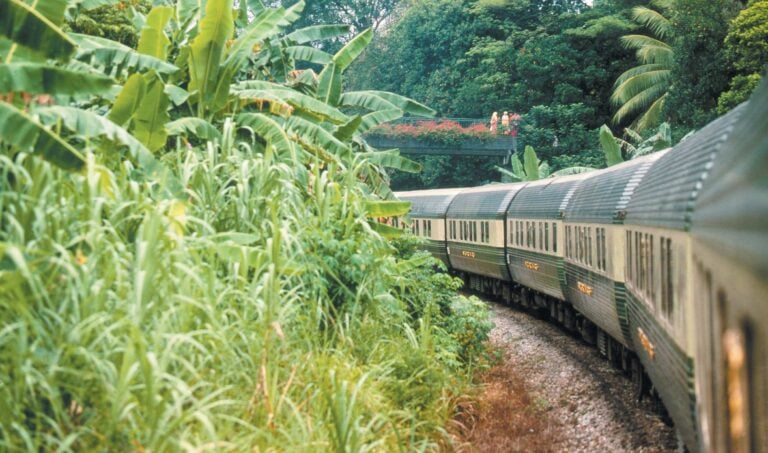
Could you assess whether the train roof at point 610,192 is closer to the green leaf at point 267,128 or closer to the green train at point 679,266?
the green train at point 679,266

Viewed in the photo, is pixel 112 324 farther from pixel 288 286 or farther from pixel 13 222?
pixel 288 286

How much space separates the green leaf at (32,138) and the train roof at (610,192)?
684cm

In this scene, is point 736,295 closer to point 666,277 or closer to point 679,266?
point 679,266

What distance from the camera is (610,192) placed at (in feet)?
40.5

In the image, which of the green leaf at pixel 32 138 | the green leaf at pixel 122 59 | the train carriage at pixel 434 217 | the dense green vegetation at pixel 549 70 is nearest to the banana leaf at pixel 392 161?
the green leaf at pixel 122 59

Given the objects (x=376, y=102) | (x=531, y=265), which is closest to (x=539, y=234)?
(x=531, y=265)

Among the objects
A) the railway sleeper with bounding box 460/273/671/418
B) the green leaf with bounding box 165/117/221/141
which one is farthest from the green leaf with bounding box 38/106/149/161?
the railway sleeper with bounding box 460/273/671/418

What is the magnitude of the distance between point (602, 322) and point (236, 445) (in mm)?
8417

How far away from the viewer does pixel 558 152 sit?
4075 cm

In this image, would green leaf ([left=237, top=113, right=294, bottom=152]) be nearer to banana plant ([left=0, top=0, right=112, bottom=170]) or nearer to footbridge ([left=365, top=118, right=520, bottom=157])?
banana plant ([left=0, top=0, right=112, bottom=170])

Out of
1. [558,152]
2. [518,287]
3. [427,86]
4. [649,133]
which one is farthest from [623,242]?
[427,86]

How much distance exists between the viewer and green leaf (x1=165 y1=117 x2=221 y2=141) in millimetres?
10234

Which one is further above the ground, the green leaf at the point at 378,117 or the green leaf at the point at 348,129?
the green leaf at the point at 378,117

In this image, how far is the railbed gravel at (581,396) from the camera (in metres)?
9.50
